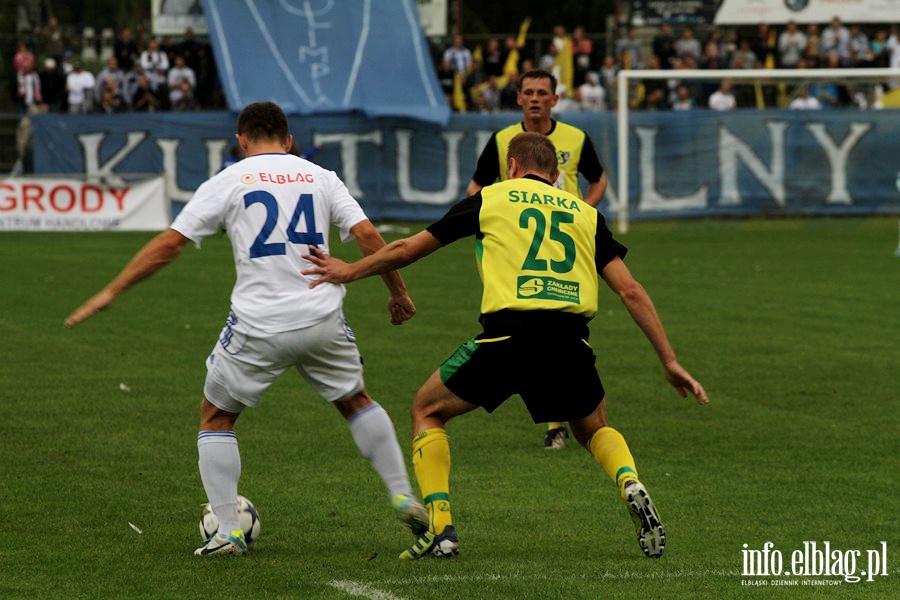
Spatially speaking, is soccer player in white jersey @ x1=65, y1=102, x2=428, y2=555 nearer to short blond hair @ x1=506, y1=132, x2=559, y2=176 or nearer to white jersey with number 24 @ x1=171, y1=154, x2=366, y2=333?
white jersey with number 24 @ x1=171, y1=154, x2=366, y2=333

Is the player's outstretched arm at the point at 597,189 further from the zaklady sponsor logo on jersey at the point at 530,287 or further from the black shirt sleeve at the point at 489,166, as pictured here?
the zaklady sponsor logo on jersey at the point at 530,287

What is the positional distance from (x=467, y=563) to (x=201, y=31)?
101 feet

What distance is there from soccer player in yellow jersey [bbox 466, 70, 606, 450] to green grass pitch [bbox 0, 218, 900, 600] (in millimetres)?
1402

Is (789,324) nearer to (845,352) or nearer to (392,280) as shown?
(845,352)

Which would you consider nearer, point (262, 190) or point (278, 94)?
point (262, 190)

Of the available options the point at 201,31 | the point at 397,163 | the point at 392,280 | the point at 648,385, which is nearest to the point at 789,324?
the point at 648,385

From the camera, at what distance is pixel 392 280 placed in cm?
696

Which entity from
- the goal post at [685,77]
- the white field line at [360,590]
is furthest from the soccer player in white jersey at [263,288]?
the goal post at [685,77]

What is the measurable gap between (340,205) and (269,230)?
0.34 meters

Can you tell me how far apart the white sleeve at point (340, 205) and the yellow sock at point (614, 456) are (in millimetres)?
1424

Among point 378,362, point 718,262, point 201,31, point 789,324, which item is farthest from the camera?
point 201,31

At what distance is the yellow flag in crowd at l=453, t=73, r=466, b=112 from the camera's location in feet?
108

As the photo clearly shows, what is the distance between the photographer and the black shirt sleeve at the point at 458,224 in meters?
6.52

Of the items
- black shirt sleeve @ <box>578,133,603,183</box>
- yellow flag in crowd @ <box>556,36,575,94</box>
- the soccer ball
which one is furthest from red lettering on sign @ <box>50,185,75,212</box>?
the soccer ball
